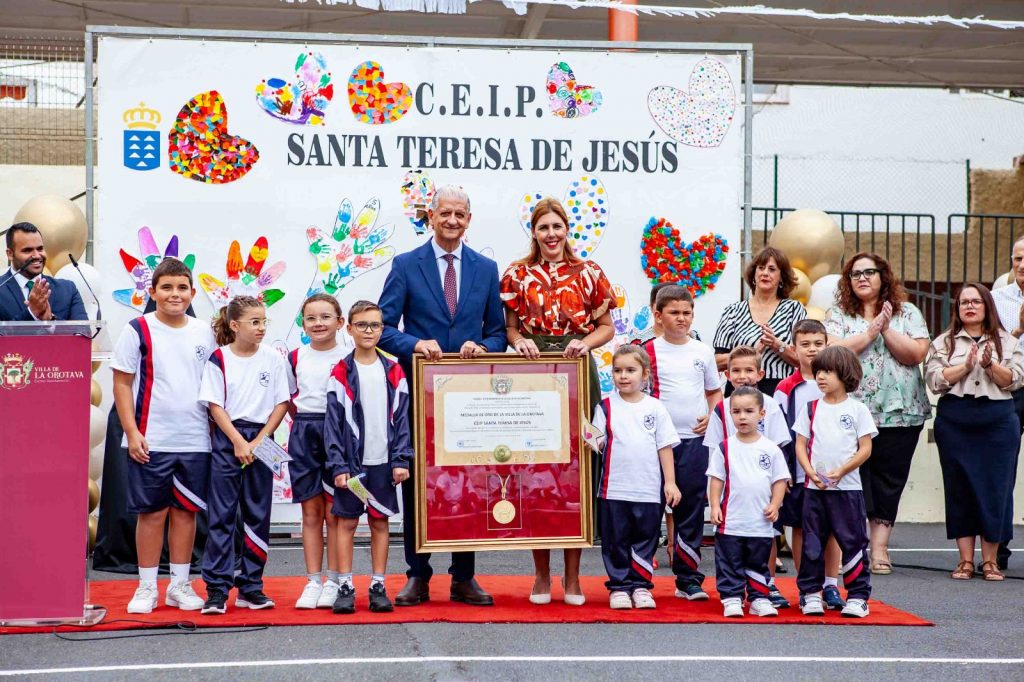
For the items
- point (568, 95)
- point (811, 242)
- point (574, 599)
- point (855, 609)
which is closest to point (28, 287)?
point (574, 599)

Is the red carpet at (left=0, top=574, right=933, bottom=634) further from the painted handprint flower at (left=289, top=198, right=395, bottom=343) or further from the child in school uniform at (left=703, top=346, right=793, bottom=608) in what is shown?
the painted handprint flower at (left=289, top=198, right=395, bottom=343)

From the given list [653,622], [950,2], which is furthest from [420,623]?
[950,2]

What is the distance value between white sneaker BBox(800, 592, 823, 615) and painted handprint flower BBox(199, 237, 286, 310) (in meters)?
3.44

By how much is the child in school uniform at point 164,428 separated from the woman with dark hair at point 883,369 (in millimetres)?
3430

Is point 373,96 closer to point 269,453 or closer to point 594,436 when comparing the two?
point 269,453

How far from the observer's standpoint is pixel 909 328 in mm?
7535

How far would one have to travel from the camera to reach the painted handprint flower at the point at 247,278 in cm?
788

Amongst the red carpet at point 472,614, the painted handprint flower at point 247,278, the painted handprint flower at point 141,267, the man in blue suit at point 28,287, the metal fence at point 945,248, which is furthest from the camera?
the metal fence at point 945,248

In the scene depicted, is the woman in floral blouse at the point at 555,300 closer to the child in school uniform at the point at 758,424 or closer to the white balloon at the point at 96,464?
the child in school uniform at the point at 758,424

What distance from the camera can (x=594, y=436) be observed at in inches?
242

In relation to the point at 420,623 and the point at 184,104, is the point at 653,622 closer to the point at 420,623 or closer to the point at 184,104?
the point at 420,623

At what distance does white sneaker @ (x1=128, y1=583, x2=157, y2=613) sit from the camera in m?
5.93

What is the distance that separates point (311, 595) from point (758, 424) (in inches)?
84.9

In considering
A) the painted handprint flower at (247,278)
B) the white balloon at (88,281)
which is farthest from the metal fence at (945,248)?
the white balloon at (88,281)
